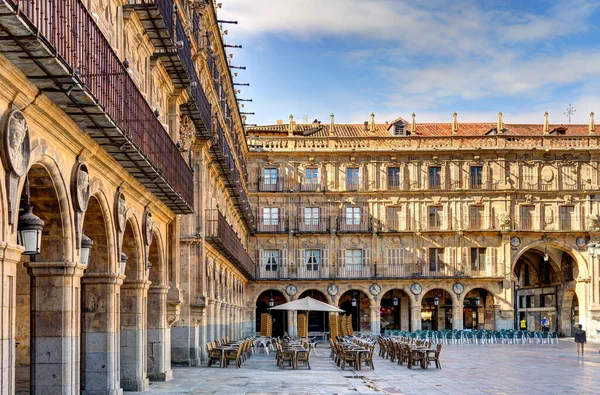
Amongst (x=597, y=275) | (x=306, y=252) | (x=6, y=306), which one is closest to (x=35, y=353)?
(x=6, y=306)

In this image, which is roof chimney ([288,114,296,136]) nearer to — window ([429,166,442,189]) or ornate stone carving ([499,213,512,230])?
window ([429,166,442,189])

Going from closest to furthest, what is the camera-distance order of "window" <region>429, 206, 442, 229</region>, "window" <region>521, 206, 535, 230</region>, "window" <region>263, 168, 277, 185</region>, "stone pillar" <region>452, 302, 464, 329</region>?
"stone pillar" <region>452, 302, 464, 329</region>, "window" <region>521, 206, 535, 230</region>, "window" <region>429, 206, 442, 229</region>, "window" <region>263, 168, 277, 185</region>

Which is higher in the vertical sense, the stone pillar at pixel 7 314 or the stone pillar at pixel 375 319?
the stone pillar at pixel 7 314

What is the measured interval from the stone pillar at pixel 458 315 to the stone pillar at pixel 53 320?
4863cm

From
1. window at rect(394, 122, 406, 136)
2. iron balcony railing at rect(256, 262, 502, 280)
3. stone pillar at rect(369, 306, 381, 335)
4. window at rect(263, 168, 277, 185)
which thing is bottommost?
stone pillar at rect(369, 306, 381, 335)

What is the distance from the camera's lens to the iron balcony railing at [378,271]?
2322 inches

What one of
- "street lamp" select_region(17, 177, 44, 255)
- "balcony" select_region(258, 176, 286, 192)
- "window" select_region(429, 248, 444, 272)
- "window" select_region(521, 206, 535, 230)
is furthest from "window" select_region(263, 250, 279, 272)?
"street lamp" select_region(17, 177, 44, 255)

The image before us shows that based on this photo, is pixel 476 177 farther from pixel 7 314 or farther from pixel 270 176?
pixel 7 314

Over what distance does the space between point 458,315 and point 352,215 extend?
10009 millimetres

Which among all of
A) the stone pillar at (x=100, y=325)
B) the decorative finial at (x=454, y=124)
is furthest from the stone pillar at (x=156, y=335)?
the decorative finial at (x=454, y=124)

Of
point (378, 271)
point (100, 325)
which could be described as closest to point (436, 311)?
point (378, 271)

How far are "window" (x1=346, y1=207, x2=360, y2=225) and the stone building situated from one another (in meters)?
33.8

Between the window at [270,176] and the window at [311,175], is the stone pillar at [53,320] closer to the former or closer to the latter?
the window at [270,176]

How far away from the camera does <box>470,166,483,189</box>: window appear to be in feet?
196
